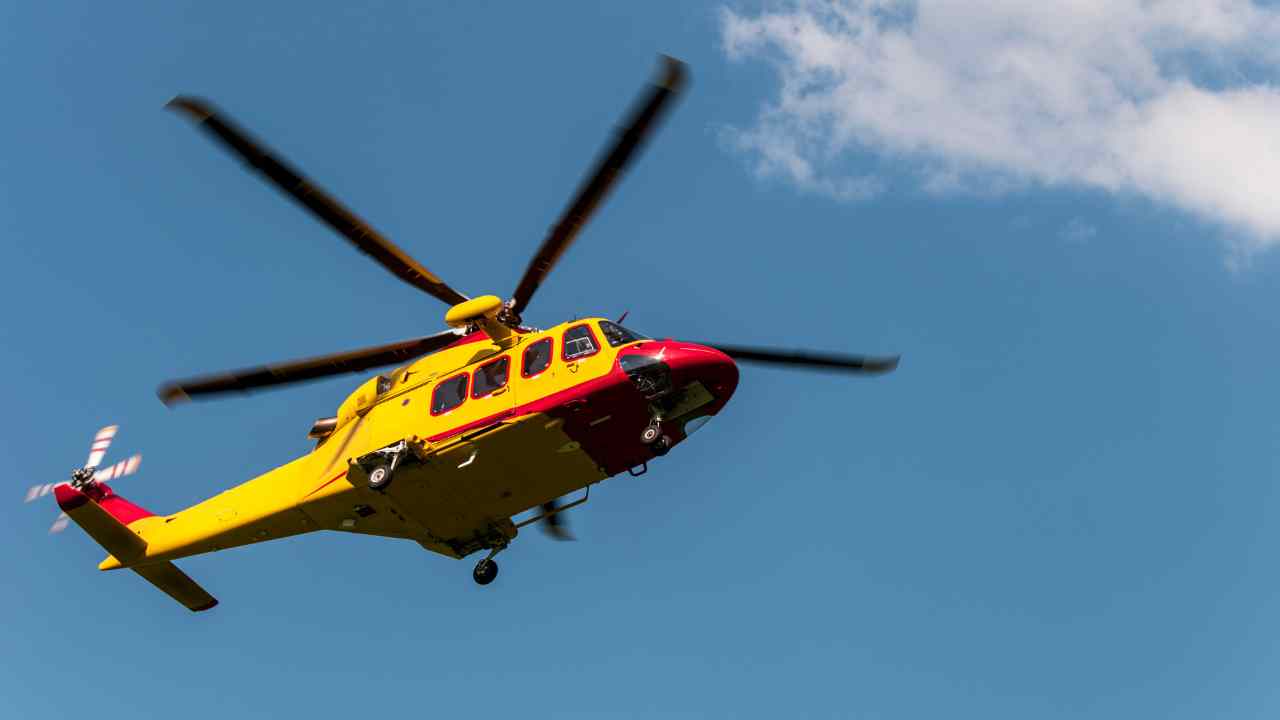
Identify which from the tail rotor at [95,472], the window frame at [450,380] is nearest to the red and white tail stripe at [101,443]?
the tail rotor at [95,472]

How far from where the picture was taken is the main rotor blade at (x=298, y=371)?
22641 millimetres

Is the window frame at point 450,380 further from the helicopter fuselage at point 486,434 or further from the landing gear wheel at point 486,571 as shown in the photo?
the landing gear wheel at point 486,571

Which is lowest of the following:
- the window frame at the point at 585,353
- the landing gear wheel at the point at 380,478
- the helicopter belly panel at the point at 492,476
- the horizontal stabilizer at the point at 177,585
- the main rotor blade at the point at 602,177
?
the horizontal stabilizer at the point at 177,585

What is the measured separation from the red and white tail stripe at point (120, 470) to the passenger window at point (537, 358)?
860 cm

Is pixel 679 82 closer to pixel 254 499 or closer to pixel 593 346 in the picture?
pixel 593 346

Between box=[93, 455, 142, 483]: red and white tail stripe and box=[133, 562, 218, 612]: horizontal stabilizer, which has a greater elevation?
box=[93, 455, 142, 483]: red and white tail stripe

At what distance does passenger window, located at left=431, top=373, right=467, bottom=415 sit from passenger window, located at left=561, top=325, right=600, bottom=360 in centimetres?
202

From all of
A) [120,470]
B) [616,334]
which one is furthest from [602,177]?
[120,470]

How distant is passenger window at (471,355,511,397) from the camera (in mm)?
22784

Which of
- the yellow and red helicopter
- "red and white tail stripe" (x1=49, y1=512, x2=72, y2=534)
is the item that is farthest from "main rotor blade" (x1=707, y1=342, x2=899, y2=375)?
"red and white tail stripe" (x1=49, y1=512, x2=72, y2=534)

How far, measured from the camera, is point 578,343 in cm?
2248

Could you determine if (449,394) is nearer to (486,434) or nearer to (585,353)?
(486,434)

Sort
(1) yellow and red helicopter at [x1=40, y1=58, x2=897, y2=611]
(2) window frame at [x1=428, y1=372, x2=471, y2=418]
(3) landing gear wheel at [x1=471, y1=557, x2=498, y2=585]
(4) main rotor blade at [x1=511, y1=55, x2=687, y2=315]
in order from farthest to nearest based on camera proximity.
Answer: (3) landing gear wheel at [x1=471, y1=557, x2=498, y2=585]
(2) window frame at [x1=428, y1=372, x2=471, y2=418]
(1) yellow and red helicopter at [x1=40, y1=58, x2=897, y2=611]
(4) main rotor blade at [x1=511, y1=55, x2=687, y2=315]

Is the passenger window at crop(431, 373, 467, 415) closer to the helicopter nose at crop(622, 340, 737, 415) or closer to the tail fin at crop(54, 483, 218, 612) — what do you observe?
the helicopter nose at crop(622, 340, 737, 415)
